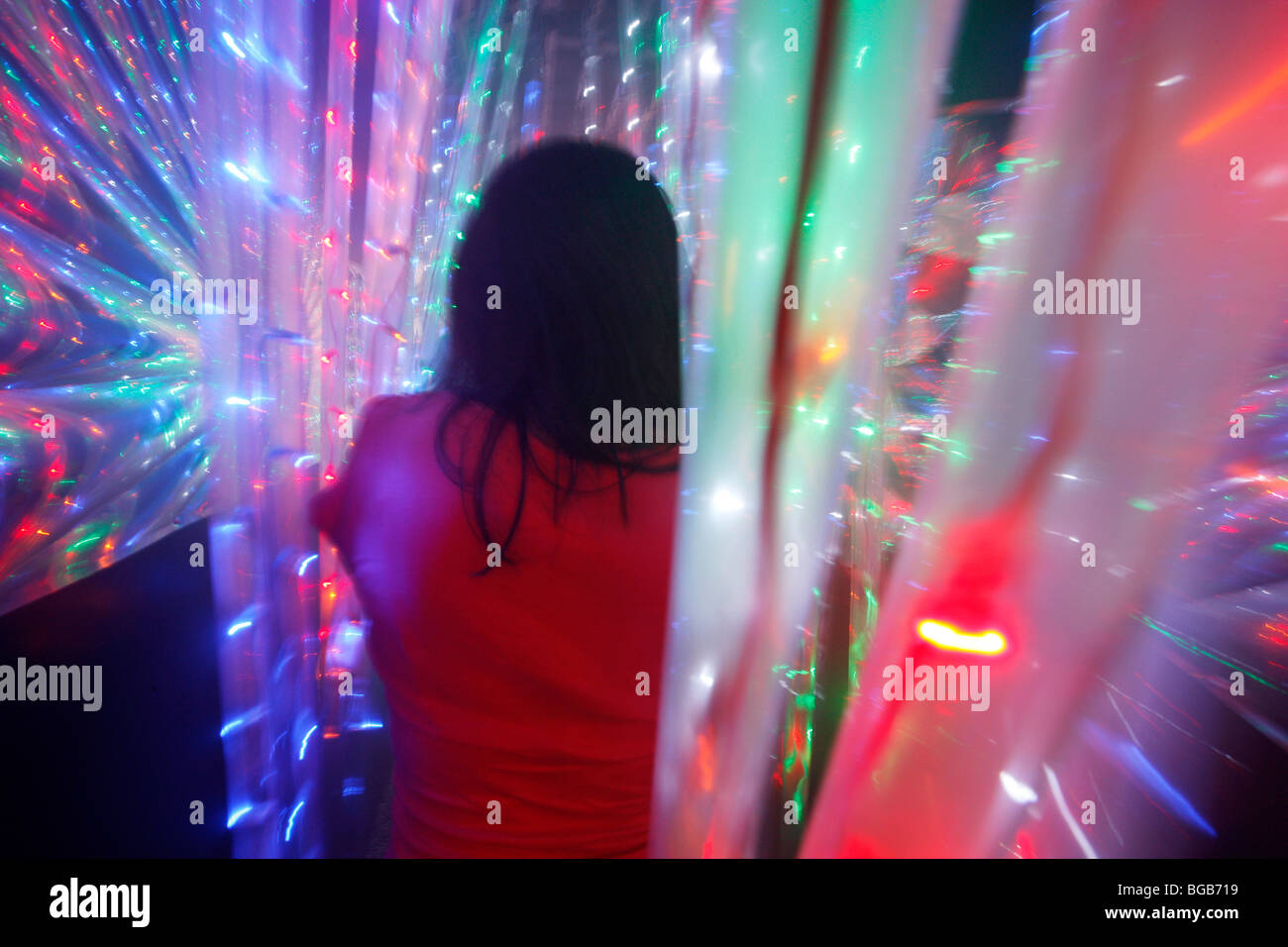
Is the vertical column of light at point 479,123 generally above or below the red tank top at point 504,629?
above

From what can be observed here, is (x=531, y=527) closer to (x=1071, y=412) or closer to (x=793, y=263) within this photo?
(x=793, y=263)

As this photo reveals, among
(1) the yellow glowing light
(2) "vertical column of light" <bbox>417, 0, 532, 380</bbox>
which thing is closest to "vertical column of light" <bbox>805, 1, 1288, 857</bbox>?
(1) the yellow glowing light

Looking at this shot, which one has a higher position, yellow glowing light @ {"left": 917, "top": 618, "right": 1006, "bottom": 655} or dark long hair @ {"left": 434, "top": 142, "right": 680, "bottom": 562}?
dark long hair @ {"left": 434, "top": 142, "right": 680, "bottom": 562}

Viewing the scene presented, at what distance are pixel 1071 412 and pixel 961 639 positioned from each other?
0.32 m

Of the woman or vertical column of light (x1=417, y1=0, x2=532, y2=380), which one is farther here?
vertical column of light (x1=417, y1=0, x2=532, y2=380)

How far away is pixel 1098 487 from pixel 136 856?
1295mm

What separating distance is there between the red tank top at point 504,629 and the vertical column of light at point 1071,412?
0.41 meters

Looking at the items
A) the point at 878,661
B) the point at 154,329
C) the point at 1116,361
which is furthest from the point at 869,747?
the point at 154,329

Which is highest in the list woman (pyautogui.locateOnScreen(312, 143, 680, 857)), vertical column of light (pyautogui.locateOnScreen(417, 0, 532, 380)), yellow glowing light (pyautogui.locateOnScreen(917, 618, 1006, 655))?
vertical column of light (pyautogui.locateOnScreen(417, 0, 532, 380))

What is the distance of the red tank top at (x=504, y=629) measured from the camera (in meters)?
0.52

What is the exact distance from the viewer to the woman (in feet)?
1.72

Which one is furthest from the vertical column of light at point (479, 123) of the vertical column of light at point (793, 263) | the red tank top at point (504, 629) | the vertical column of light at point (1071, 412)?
the vertical column of light at point (1071, 412)

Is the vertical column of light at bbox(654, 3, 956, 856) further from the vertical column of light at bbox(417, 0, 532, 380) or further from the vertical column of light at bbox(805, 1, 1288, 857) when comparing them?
the vertical column of light at bbox(417, 0, 532, 380)

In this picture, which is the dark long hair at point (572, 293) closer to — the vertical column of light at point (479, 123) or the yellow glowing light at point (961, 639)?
the vertical column of light at point (479, 123)
